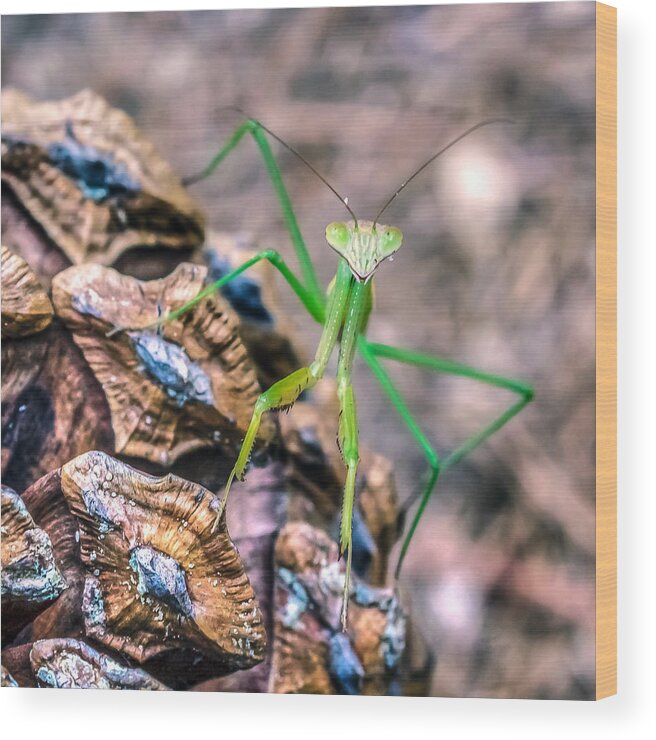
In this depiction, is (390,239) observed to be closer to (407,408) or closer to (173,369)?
(407,408)

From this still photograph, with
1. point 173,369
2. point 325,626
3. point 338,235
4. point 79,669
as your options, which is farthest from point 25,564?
point 338,235

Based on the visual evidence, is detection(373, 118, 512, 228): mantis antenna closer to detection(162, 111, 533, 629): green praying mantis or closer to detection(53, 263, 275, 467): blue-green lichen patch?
detection(162, 111, 533, 629): green praying mantis

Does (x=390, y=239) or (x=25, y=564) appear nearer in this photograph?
(x=390, y=239)

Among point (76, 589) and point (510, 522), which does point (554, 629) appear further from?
point (76, 589)

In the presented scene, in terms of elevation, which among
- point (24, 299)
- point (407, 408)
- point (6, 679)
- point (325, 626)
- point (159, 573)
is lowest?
point (6, 679)

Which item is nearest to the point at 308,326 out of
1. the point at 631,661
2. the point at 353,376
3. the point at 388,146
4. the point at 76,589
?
the point at 353,376

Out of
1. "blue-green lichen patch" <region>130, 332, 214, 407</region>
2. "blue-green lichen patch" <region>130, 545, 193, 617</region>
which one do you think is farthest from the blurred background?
"blue-green lichen patch" <region>130, 545, 193, 617</region>
